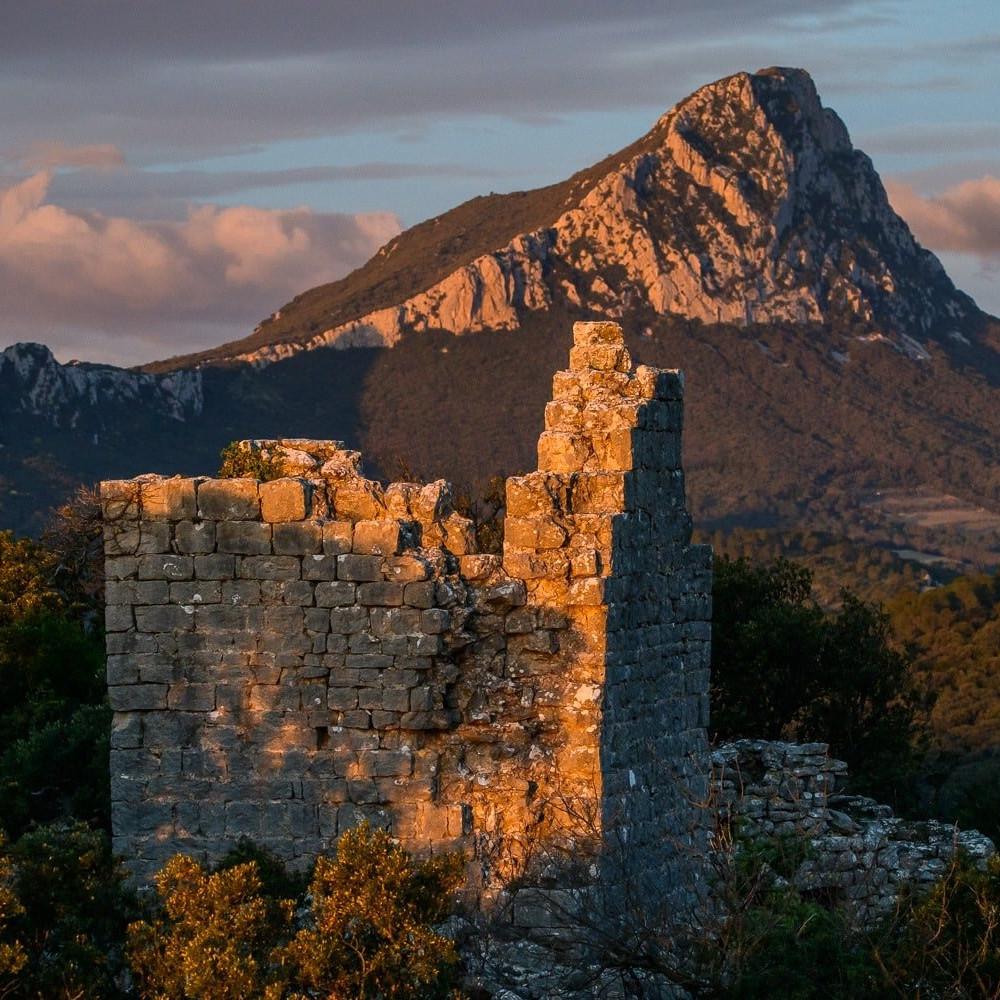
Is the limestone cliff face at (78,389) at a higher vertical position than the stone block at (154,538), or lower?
higher

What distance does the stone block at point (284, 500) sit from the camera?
11562 millimetres

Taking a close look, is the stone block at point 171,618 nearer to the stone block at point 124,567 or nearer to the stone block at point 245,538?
the stone block at point 124,567

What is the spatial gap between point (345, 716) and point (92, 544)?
495 inches

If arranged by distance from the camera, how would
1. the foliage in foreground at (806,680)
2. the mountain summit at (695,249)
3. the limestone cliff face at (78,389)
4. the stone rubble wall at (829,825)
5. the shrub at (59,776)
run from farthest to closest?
the mountain summit at (695,249), the limestone cliff face at (78,389), the foliage in foreground at (806,680), the stone rubble wall at (829,825), the shrub at (59,776)

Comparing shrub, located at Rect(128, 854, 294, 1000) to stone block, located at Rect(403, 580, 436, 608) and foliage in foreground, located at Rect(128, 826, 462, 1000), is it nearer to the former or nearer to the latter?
foliage in foreground, located at Rect(128, 826, 462, 1000)

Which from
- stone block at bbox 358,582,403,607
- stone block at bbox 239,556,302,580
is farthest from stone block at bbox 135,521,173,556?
stone block at bbox 358,582,403,607

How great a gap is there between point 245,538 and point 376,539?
697mm

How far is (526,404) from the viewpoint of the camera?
341ft

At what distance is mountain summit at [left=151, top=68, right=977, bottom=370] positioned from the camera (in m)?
115

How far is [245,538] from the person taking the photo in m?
11.6

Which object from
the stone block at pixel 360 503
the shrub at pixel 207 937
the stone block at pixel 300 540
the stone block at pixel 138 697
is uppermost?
the stone block at pixel 360 503

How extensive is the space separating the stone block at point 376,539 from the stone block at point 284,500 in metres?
0.33

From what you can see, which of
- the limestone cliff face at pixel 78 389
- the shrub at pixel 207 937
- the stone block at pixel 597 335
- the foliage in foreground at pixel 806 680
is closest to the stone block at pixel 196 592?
the shrub at pixel 207 937

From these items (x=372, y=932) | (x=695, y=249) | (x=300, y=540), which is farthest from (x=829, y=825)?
(x=695, y=249)
